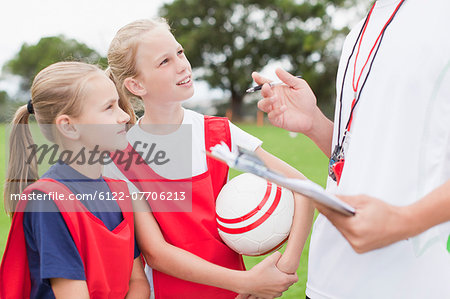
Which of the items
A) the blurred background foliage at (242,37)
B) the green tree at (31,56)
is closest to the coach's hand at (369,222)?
the blurred background foliage at (242,37)

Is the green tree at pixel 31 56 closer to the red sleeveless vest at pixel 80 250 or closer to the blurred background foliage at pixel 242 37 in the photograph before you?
the blurred background foliage at pixel 242 37

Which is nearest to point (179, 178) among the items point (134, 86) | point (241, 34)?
point (134, 86)

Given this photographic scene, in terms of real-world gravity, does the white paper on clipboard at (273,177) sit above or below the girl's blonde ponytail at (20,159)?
above

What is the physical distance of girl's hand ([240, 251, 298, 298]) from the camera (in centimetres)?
179

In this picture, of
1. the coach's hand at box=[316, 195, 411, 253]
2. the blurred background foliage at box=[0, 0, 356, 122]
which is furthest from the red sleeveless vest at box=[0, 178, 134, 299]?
the blurred background foliage at box=[0, 0, 356, 122]

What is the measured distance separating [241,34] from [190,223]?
1314 inches

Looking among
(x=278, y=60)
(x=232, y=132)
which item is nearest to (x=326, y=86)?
(x=278, y=60)

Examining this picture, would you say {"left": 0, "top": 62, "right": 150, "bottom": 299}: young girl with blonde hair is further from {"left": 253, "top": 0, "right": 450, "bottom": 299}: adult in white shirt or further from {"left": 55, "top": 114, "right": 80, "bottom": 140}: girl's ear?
{"left": 253, "top": 0, "right": 450, "bottom": 299}: adult in white shirt

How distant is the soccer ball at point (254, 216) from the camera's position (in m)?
1.89

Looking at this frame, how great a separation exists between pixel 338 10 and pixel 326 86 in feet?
18.2

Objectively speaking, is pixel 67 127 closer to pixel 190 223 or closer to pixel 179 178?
pixel 179 178

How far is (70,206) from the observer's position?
167 centimetres

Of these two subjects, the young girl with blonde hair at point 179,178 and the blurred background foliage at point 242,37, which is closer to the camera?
the young girl with blonde hair at point 179,178

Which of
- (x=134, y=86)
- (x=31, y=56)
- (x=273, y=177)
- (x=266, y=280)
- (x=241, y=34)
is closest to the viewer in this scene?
(x=273, y=177)
